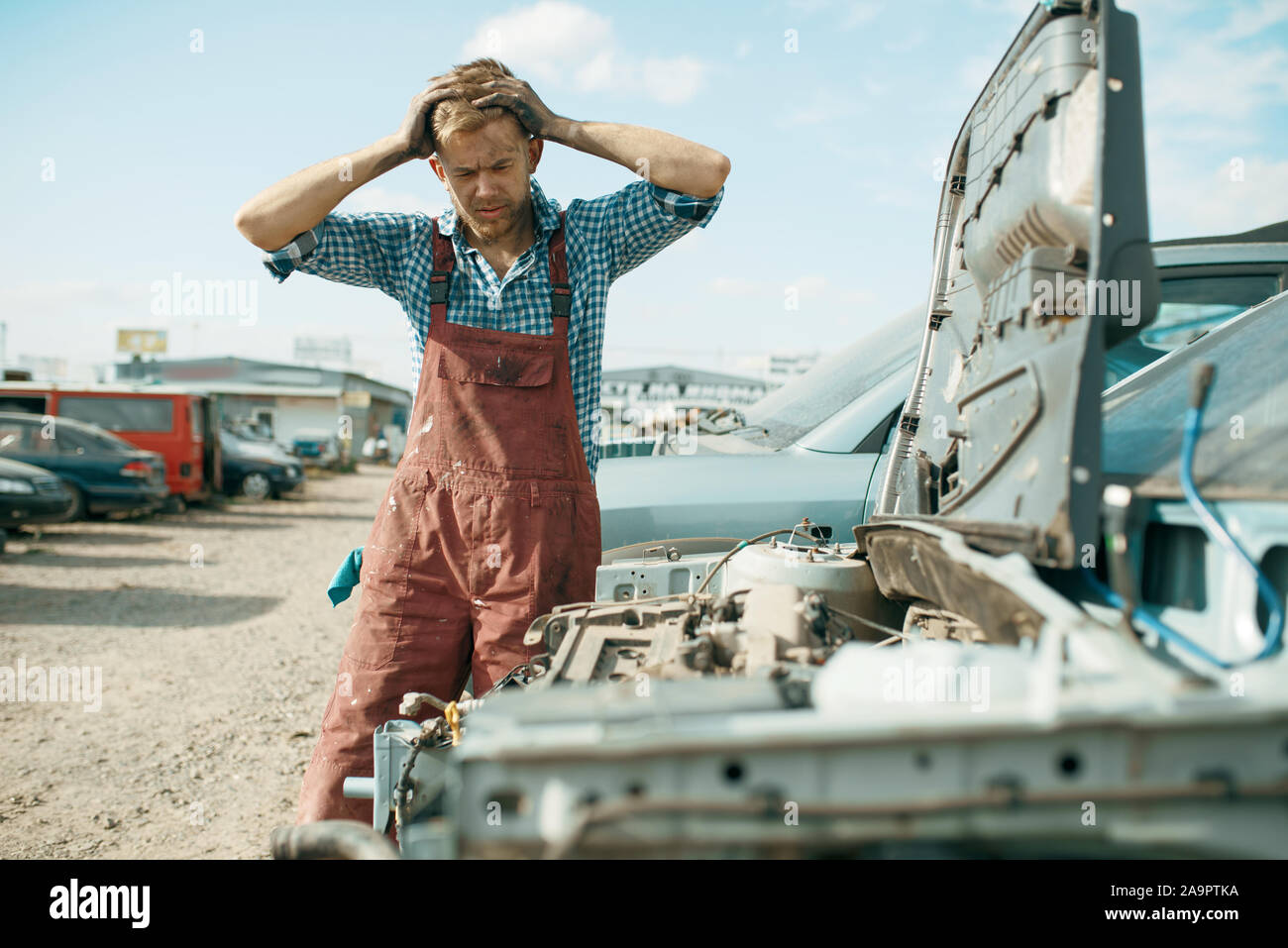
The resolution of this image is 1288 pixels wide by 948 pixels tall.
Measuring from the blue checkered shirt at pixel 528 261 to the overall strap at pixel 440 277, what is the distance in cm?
2

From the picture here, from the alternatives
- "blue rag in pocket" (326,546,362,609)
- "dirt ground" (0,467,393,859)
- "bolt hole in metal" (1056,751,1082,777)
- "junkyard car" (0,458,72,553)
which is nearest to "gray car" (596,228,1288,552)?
"blue rag in pocket" (326,546,362,609)

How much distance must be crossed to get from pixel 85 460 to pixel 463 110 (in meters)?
10.8

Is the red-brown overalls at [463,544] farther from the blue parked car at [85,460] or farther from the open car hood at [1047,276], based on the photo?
the blue parked car at [85,460]

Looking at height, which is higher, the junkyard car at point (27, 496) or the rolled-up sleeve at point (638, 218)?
the rolled-up sleeve at point (638, 218)

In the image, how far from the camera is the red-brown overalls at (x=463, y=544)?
6.43 feet

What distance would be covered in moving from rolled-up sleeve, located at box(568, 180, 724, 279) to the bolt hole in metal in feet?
5.25

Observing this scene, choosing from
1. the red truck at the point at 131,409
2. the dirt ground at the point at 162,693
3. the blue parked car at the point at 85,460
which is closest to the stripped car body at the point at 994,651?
the dirt ground at the point at 162,693

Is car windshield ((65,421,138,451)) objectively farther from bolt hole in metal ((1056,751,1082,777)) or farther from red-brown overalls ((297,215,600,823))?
bolt hole in metal ((1056,751,1082,777))

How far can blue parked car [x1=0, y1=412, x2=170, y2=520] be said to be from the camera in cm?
1016

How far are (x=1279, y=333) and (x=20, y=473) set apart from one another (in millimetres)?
10698

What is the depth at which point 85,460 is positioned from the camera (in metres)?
10.4
